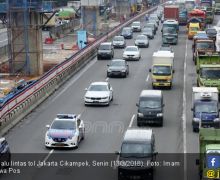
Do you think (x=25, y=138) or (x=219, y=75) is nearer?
(x=25, y=138)

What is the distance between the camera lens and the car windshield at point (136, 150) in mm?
26344

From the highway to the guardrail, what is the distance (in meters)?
0.47

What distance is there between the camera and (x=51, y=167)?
28.4 metres

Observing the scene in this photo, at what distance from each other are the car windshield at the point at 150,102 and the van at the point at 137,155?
8579 millimetres

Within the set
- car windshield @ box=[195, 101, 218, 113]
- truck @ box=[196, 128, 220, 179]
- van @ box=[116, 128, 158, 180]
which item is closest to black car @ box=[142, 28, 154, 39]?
car windshield @ box=[195, 101, 218, 113]

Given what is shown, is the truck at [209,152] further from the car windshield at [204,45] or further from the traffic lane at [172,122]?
the car windshield at [204,45]

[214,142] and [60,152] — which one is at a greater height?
[214,142]

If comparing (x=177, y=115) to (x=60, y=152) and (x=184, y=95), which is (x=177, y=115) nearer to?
(x=184, y=95)

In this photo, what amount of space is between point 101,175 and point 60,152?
418 centimetres

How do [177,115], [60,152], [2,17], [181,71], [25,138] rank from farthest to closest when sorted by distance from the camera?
1. [2,17]
2. [181,71]
3. [177,115]
4. [25,138]
5. [60,152]

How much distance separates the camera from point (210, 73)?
45.4m

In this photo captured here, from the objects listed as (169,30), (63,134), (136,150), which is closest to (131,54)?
(169,30)

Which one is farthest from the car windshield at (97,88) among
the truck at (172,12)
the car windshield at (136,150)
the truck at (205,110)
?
the truck at (172,12)

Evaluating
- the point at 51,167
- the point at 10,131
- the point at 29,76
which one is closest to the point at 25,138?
the point at 10,131
